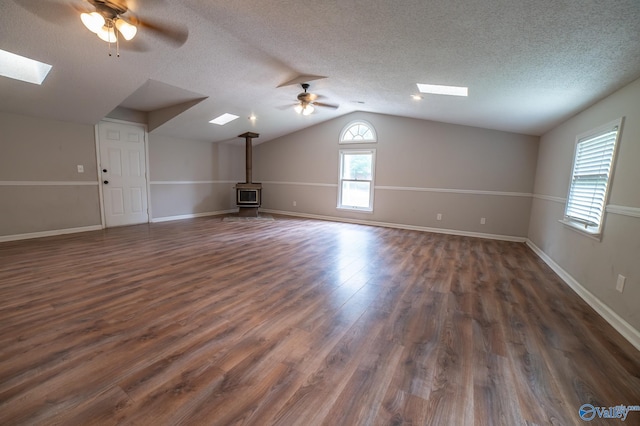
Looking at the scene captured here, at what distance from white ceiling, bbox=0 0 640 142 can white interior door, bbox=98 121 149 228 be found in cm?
55

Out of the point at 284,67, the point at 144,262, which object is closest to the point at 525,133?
the point at 284,67

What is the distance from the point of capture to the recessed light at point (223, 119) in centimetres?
594

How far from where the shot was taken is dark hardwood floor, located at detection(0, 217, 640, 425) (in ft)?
4.42

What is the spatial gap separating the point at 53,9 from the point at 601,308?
5.71 metres

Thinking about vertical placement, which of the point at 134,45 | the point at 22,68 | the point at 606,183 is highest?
the point at 134,45

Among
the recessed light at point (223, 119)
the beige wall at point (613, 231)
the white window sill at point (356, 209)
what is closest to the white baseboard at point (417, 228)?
the white window sill at point (356, 209)

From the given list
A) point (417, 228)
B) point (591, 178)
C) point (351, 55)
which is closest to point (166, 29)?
point (351, 55)

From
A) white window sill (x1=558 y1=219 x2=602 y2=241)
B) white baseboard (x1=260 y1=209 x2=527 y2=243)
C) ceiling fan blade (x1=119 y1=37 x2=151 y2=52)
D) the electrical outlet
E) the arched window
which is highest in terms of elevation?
ceiling fan blade (x1=119 y1=37 x2=151 y2=52)

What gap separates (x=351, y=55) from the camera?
2984 millimetres

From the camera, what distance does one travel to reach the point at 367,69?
3.32 meters

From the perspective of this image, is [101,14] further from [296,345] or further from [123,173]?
[123,173]

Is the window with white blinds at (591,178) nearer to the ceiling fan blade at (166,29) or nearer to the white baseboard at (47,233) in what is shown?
the ceiling fan blade at (166,29)

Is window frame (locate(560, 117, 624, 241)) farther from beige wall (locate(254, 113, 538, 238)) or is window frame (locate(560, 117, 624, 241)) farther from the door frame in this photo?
the door frame

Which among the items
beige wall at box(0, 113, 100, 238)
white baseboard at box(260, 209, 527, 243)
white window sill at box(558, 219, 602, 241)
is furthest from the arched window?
beige wall at box(0, 113, 100, 238)
